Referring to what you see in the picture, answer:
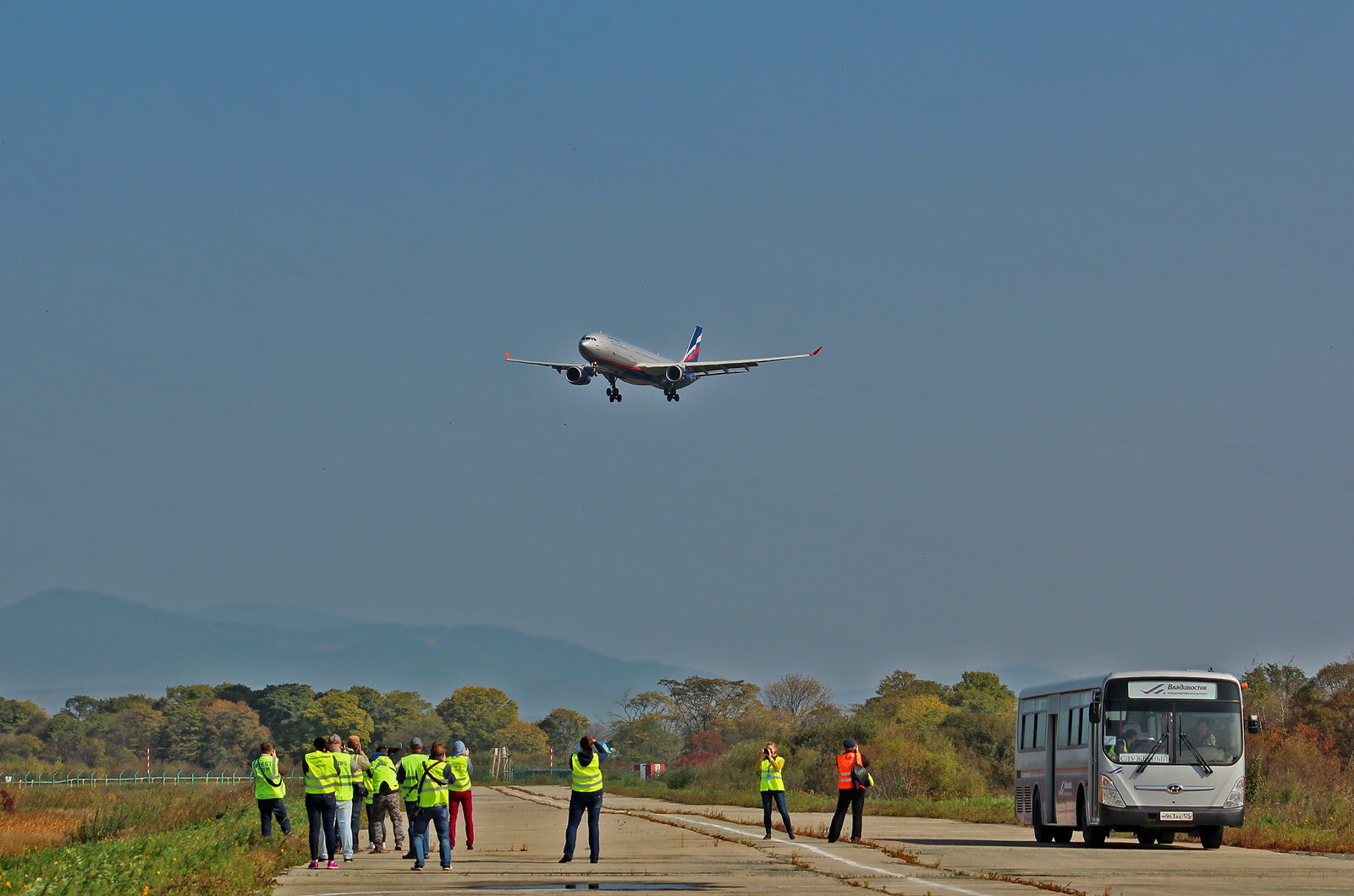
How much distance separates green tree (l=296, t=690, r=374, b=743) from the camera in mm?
136625

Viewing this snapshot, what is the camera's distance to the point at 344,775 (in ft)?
67.3

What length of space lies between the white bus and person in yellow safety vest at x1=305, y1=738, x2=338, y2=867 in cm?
1179

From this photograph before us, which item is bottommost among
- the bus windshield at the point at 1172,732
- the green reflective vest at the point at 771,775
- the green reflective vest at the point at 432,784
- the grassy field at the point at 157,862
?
the grassy field at the point at 157,862

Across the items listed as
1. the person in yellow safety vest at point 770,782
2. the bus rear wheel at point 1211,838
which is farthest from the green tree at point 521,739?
the bus rear wheel at point 1211,838

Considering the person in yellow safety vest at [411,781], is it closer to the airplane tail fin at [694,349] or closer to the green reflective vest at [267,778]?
the green reflective vest at [267,778]

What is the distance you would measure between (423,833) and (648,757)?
100602 millimetres

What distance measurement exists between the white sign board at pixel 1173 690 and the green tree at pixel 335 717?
11491cm

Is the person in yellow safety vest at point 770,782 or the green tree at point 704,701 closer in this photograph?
the person in yellow safety vest at point 770,782

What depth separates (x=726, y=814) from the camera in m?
36.3

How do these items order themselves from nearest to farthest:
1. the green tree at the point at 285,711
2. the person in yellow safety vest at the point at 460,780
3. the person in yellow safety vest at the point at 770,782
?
the person in yellow safety vest at the point at 460,780 < the person in yellow safety vest at the point at 770,782 < the green tree at the point at 285,711

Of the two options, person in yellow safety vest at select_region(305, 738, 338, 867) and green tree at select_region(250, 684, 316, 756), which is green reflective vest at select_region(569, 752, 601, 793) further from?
green tree at select_region(250, 684, 316, 756)

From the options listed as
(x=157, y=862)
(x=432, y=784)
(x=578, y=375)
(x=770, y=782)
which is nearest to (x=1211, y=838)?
(x=770, y=782)

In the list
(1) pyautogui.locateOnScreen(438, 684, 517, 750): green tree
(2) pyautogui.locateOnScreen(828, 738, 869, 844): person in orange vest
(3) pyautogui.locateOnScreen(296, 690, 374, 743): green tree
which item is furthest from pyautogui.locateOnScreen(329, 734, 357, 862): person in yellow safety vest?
(1) pyautogui.locateOnScreen(438, 684, 517, 750): green tree

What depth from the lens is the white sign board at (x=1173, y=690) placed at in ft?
78.4
